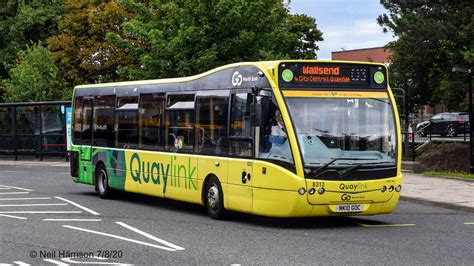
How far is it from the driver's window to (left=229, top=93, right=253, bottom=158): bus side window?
13.2 inches

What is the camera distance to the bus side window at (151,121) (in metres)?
16.2

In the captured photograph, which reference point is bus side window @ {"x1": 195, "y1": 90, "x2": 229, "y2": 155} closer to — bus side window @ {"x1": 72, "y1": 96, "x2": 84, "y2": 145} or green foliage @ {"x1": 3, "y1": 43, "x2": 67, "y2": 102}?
bus side window @ {"x1": 72, "y1": 96, "x2": 84, "y2": 145}

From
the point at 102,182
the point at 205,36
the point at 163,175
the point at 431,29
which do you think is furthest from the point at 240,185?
the point at 205,36

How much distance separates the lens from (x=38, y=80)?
4344cm

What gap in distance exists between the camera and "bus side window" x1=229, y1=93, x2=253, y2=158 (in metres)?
13.0

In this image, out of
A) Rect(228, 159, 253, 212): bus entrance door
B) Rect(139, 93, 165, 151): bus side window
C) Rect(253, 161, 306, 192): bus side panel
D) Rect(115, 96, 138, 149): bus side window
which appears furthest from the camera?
Rect(115, 96, 138, 149): bus side window

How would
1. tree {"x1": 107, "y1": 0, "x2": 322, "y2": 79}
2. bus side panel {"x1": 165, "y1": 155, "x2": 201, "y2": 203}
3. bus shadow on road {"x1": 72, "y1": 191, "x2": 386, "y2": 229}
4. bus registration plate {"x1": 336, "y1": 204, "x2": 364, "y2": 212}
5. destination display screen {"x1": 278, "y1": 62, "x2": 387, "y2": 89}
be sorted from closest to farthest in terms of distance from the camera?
bus registration plate {"x1": 336, "y1": 204, "x2": 364, "y2": 212} → destination display screen {"x1": 278, "y1": 62, "x2": 387, "y2": 89} → bus shadow on road {"x1": 72, "y1": 191, "x2": 386, "y2": 229} → bus side panel {"x1": 165, "y1": 155, "x2": 201, "y2": 203} → tree {"x1": 107, "y1": 0, "x2": 322, "y2": 79}

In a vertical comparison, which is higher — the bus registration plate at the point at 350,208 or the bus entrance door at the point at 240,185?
the bus entrance door at the point at 240,185

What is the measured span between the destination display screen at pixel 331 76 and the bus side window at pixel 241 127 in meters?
0.80

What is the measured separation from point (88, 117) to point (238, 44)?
1206cm

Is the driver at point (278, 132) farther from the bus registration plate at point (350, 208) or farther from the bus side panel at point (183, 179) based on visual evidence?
the bus side panel at point (183, 179)

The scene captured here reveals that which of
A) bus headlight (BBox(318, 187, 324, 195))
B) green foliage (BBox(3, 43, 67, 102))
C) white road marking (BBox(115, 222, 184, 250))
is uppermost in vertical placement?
green foliage (BBox(3, 43, 67, 102))

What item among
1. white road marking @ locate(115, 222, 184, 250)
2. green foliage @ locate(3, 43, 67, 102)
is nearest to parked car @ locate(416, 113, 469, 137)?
green foliage @ locate(3, 43, 67, 102)

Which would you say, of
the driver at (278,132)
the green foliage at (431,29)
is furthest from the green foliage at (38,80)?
the driver at (278,132)
